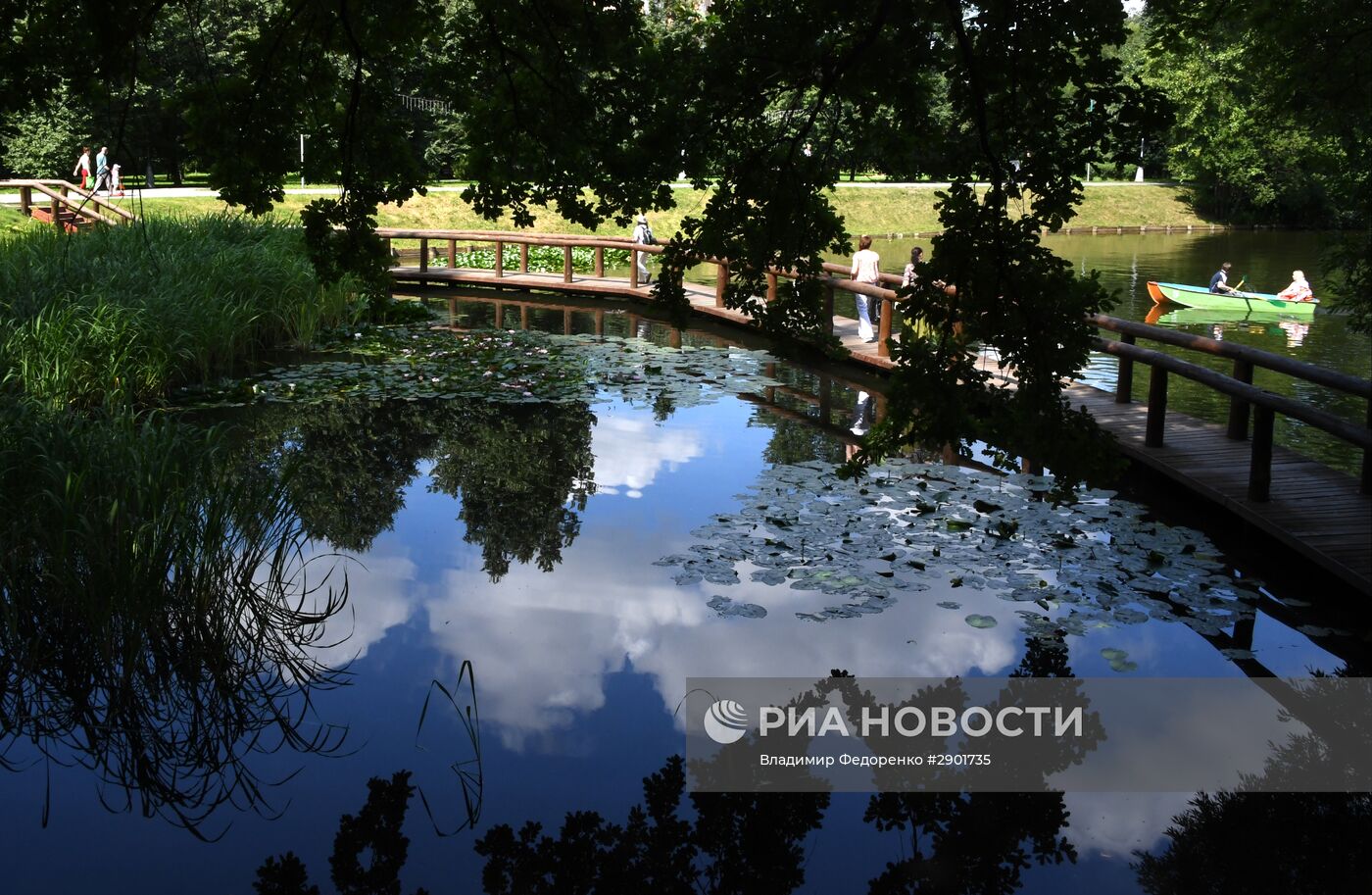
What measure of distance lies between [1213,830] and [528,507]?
5.68 meters

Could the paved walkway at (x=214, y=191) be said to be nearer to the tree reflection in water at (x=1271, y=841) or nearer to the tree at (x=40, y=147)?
the tree at (x=40, y=147)

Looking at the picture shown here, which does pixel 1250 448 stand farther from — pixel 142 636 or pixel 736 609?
pixel 142 636

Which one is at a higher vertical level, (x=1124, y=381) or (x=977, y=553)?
(x=1124, y=381)

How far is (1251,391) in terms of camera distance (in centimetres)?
902

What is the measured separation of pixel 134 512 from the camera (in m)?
6.84

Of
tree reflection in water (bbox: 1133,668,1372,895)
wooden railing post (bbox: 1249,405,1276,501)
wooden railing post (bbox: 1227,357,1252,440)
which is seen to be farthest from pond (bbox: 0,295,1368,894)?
wooden railing post (bbox: 1227,357,1252,440)

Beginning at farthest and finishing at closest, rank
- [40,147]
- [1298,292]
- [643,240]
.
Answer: [40,147], [1298,292], [643,240]

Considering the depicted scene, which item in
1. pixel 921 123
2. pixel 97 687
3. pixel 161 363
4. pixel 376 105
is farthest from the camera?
pixel 161 363

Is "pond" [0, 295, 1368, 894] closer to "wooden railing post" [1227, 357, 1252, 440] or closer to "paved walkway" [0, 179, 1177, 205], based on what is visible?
"wooden railing post" [1227, 357, 1252, 440]

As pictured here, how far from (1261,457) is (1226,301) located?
716 inches

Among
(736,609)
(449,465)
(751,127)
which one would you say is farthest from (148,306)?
(736,609)

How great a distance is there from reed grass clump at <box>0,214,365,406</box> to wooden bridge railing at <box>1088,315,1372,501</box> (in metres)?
6.72

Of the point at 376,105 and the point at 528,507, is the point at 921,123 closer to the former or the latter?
the point at 376,105

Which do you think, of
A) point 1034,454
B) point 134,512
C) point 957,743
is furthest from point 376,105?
point 957,743
